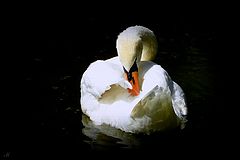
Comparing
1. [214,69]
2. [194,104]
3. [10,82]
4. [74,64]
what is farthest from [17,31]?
[194,104]

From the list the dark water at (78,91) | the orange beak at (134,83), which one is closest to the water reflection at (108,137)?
the dark water at (78,91)

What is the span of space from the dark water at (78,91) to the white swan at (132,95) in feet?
0.46

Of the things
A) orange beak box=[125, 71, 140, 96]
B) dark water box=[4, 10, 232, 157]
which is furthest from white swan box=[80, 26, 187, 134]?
dark water box=[4, 10, 232, 157]

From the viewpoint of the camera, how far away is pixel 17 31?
8.65 metres

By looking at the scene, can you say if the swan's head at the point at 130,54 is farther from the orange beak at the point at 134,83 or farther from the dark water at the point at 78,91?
A: the dark water at the point at 78,91

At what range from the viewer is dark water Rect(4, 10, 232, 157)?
4.43 metres

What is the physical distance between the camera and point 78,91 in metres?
5.64

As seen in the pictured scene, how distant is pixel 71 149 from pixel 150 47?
148 cm

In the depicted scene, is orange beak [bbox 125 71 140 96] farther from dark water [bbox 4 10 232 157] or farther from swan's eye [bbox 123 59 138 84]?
dark water [bbox 4 10 232 157]

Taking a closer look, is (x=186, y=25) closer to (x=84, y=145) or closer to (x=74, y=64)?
(x=74, y=64)

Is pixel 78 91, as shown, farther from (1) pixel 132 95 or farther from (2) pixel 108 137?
(1) pixel 132 95

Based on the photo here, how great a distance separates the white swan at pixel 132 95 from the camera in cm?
429

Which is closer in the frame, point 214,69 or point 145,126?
point 145,126

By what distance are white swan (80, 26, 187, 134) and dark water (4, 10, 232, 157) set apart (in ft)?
0.46
